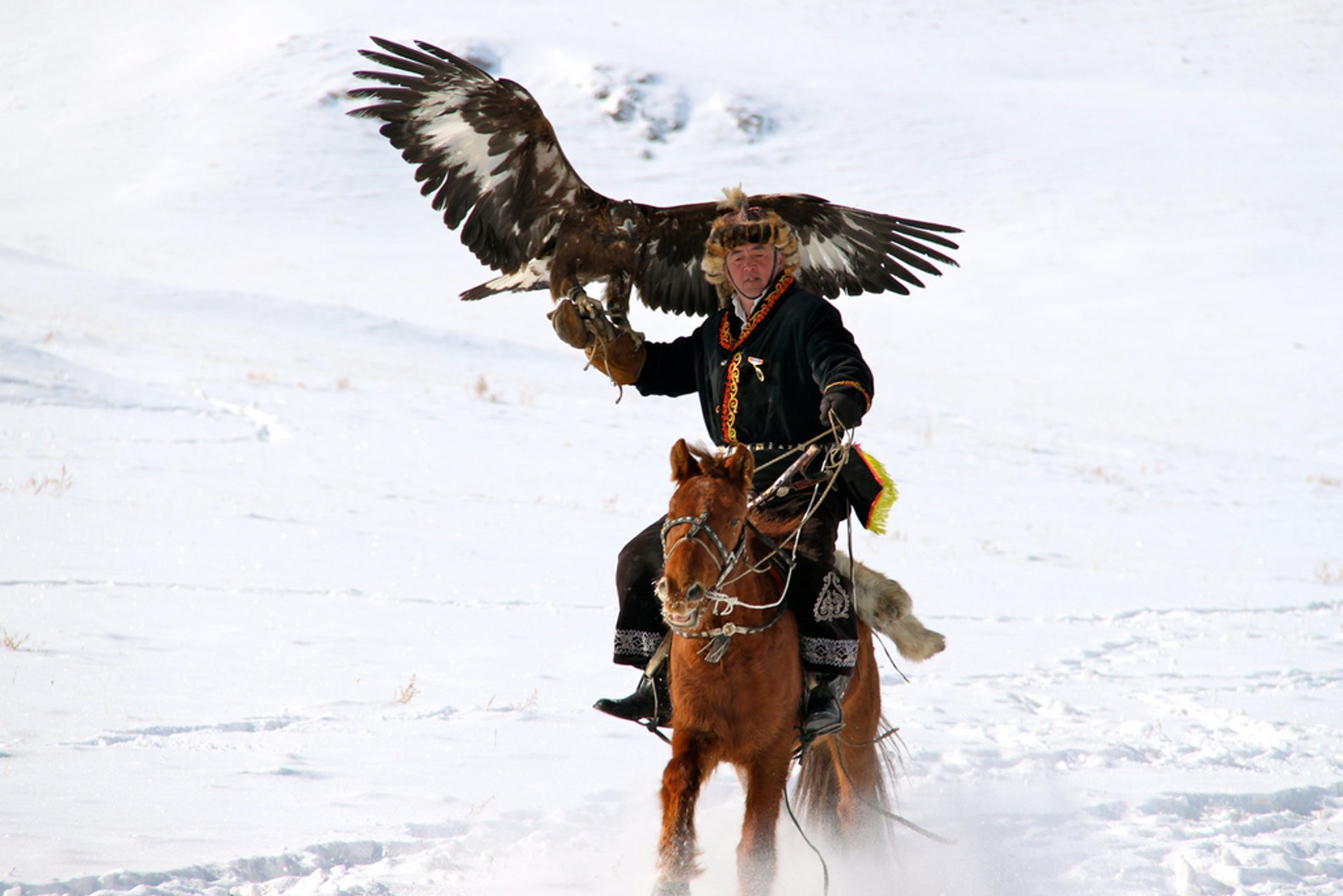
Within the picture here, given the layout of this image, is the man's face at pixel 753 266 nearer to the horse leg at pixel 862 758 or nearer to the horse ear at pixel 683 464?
the horse ear at pixel 683 464

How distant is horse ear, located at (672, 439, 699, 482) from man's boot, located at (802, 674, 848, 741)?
1022mm

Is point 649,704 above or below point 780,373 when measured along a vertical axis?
below

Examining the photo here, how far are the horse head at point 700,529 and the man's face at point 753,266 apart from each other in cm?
90

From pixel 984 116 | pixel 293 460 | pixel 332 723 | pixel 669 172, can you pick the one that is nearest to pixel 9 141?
pixel 669 172

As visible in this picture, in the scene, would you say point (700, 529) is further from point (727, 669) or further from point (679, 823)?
point (679, 823)

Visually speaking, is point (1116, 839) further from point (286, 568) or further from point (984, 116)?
point (984, 116)

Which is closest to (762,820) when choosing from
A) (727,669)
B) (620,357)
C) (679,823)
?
(679,823)

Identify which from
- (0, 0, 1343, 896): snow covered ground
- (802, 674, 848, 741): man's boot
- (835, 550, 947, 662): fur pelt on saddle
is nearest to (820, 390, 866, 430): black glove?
(835, 550, 947, 662): fur pelt on saddle

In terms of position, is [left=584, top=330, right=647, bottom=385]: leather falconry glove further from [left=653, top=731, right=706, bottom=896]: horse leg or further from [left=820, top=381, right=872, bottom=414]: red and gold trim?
[left=653, top=731, right=706, bottom=896]: horse leg

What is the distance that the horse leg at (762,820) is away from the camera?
3.85 meters

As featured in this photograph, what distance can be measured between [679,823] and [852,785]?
1.46m

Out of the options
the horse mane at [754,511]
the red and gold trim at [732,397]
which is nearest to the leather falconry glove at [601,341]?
the red and gold trim at [732,397]

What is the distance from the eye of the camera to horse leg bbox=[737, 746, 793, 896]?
12.6 feet

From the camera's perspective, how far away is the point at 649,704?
14.0ft
